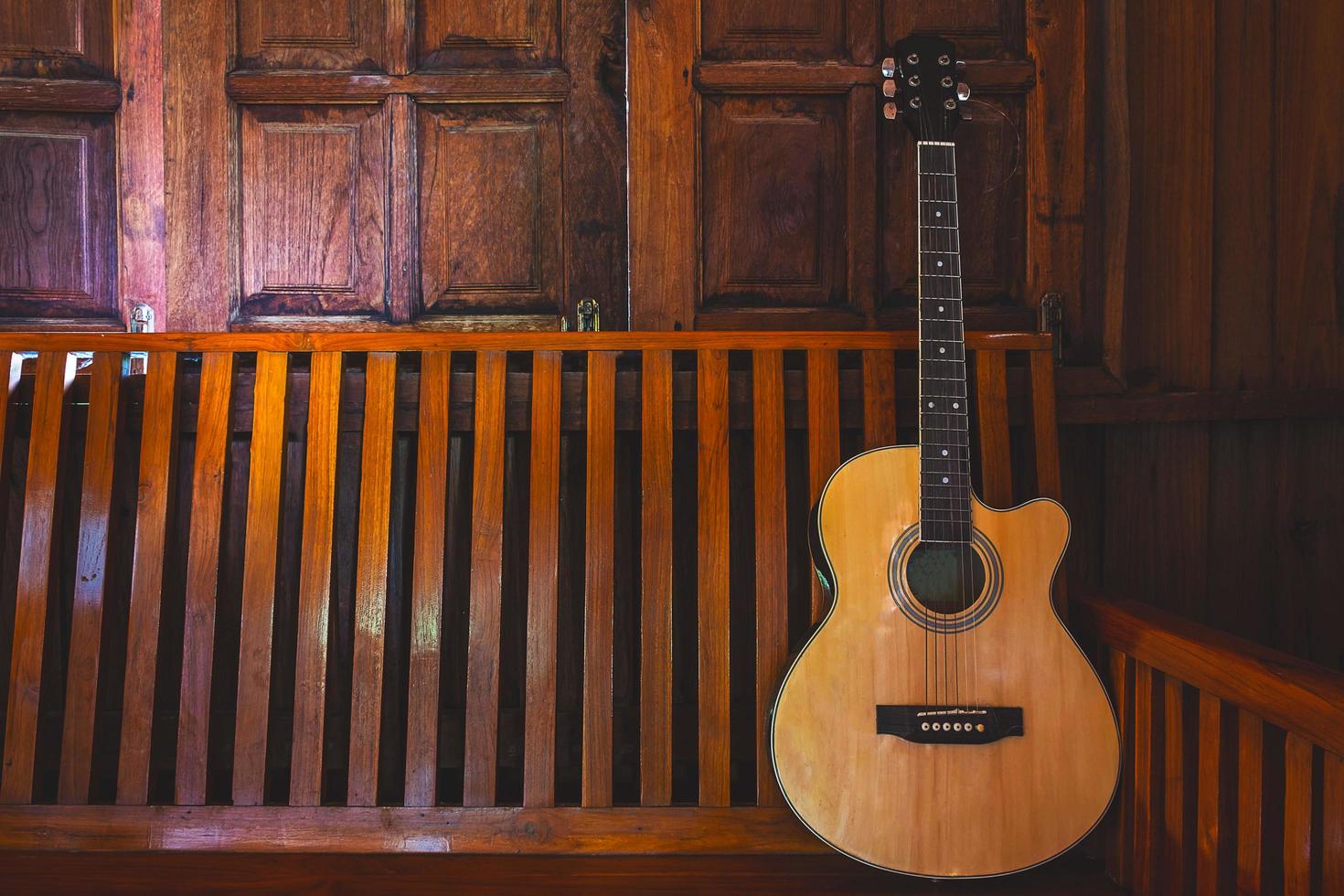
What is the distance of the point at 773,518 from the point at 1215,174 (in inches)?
57.8

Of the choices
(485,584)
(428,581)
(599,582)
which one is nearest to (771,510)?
(599,582)

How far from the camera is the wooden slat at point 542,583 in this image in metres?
1.64

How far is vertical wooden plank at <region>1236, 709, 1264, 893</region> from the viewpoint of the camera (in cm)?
119

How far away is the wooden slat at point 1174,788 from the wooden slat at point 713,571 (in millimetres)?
→ 771

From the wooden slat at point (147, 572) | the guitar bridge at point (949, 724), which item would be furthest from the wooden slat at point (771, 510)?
the wooden slat at point (147, 572)

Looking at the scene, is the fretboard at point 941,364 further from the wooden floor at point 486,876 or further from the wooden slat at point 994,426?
the wooden floor at point 486,876

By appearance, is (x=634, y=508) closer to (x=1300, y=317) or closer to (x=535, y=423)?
(x=535, y=423)

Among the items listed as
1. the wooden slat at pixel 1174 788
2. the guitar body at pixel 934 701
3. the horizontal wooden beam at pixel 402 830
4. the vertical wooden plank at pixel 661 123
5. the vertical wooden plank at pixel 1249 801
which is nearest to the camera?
the vertical wooden plank at pixel 1249 801

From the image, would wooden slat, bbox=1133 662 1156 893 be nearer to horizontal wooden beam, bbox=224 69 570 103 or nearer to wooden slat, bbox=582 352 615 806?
wooden slat, bbox=582 352 615 806

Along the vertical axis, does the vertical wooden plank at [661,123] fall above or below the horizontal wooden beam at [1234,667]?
above

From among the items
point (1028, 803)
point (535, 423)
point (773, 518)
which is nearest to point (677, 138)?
point (535, 423)

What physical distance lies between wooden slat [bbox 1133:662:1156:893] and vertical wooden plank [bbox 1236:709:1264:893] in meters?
0.20

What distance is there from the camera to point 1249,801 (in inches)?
47.8

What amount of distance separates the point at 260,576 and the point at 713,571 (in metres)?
0.93
